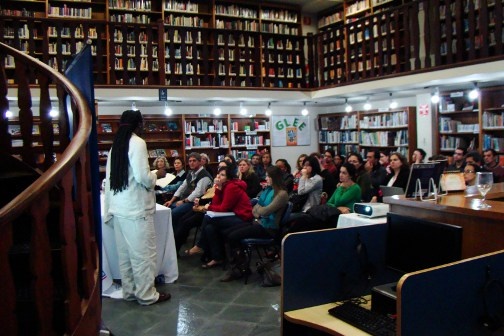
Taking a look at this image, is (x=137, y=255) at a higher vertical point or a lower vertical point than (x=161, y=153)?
lower

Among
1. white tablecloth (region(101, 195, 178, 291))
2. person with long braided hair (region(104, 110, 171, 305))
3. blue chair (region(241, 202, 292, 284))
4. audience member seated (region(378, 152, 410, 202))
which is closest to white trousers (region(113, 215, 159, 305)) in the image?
person with long braided hair (region(104, 110, 171, 305))

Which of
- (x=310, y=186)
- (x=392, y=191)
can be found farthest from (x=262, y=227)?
(x=392, y=191)

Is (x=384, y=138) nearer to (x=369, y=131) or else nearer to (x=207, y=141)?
(x=369, y=131)

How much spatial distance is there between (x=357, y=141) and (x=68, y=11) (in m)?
6.49

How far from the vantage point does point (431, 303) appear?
162 cm

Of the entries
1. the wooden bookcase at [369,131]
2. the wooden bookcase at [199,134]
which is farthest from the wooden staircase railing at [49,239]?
the wooden bookcase at [369,131]

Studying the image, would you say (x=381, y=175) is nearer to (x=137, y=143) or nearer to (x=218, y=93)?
(x=218, y=93)

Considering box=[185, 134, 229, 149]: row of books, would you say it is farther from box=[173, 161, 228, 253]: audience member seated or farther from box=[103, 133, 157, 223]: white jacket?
box=[103, 133, 157, 223]: white jacket

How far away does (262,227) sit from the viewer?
459 cm

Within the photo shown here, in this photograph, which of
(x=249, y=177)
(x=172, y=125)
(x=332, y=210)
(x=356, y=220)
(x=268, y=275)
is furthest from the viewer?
(x=172, y=125)

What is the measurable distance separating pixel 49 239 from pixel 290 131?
8891 mm

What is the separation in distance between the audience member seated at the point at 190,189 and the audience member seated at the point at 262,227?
1.25 m

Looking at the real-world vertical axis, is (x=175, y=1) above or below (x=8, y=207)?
above

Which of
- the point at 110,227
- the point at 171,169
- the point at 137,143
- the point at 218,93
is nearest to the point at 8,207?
the point at 137,143
